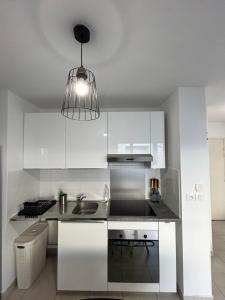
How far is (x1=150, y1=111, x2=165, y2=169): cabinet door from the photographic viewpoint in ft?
7.55

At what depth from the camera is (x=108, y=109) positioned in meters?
2.85

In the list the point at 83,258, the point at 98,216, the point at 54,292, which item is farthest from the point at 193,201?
the point at 54,292

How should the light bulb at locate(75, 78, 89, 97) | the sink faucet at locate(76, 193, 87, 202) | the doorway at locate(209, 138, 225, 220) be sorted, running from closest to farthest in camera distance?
the light bulb at locate(75, 78, 89, 97) < the sink faucet at locate(76, 193, 87, 202) < the doorway at locate(209, 138, 225, 220)

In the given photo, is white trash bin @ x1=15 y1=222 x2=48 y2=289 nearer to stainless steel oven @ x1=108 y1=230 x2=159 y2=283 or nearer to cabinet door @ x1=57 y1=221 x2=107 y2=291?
cabinet door @ x1=57 y1=221 x2=107 y2=291

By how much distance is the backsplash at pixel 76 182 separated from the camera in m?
2.78

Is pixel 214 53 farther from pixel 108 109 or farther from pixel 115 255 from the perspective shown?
pixel 115 255

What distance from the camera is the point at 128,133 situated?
234cm

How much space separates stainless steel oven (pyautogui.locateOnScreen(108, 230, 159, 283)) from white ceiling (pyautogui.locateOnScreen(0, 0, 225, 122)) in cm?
171

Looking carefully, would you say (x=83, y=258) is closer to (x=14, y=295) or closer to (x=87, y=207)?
(x=87, y=207)

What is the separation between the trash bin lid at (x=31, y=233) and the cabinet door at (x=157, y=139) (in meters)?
1.79

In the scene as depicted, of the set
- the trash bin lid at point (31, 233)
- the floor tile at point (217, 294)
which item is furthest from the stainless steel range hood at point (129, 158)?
the floor tile at point (217, 294)

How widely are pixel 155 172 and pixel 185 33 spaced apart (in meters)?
2.00

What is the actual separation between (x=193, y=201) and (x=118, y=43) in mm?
1749

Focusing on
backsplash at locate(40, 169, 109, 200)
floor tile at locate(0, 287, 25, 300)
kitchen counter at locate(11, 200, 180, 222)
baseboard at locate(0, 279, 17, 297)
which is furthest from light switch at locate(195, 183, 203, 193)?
baseboard at locate(0, 279, 17, 297)
